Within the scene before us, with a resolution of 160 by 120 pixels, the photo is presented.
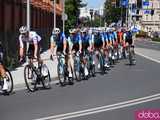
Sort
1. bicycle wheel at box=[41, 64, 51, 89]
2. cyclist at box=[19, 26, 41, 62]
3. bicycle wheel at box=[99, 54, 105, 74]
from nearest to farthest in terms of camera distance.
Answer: cyclist at box=[19, 26, 41, 62]
bicycle wheel at box=[41, 64, 51, 89]
bicycle wheel at box=[99, 54, 105, 74]

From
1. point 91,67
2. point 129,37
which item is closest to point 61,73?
point 91,67

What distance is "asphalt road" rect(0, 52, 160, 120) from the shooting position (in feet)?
42.4

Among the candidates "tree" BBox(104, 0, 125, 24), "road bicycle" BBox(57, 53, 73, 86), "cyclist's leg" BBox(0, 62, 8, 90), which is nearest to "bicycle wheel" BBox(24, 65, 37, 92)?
"cyclist's leg" BBox(0, 62, 8, 90)

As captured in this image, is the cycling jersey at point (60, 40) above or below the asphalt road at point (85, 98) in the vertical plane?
above

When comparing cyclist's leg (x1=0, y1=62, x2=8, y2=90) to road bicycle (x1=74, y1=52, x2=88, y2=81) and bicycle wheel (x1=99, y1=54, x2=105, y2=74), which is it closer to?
road bicycle (x1=74, y1=52, x2=88, y2=81)

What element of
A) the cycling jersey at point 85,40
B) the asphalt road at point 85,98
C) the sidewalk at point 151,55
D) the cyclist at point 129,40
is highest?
the cycling jersey at point 85,40

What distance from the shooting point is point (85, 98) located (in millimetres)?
15688

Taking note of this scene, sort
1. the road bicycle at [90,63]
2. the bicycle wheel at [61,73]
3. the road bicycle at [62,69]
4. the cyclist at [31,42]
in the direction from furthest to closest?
the road bicycle at [90,63], the bicycle wheel at [61,73], the road bicycle at [62,69], the cyclist at [31,42]

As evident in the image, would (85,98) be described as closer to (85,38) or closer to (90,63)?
(85,38)

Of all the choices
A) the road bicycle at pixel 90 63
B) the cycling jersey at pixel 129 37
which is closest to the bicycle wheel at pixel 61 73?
the road bicycle at pixel 90 63

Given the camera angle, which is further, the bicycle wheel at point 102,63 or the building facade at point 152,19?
the building facade at point 152,19

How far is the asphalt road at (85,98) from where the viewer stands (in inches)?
509

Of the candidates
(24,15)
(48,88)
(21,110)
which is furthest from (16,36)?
(21,110)

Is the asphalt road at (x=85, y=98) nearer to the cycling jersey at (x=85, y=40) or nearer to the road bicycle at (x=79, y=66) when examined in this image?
the road bicycle at (x=79, y=66)
